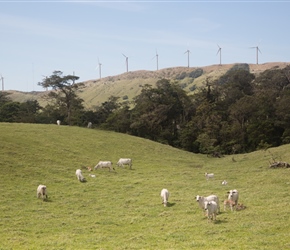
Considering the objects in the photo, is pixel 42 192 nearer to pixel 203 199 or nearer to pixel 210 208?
pixel 203 199

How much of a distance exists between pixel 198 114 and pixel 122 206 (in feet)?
183

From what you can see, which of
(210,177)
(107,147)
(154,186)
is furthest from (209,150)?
(154,186)

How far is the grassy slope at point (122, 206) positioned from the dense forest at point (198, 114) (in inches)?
886

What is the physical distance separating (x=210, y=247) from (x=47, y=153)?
27962 mm

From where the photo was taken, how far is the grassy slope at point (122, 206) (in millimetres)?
13977

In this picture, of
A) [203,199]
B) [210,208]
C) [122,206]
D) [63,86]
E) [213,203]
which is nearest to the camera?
[210,208]

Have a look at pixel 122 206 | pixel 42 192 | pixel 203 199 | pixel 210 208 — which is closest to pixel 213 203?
pixel 210 208

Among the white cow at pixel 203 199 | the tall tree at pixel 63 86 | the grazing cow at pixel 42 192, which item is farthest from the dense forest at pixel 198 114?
the white cow at pixel 203 199

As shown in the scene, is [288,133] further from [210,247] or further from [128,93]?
[128,93]

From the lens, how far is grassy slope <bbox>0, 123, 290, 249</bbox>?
550 inches

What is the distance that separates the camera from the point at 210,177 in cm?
3041

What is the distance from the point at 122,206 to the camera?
20750 millimetres

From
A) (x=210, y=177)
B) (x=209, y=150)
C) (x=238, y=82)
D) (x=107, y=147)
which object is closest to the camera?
(x=210, y=177)

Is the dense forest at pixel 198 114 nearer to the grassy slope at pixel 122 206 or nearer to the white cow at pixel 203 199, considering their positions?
the grassy slope at pixel 122 206
